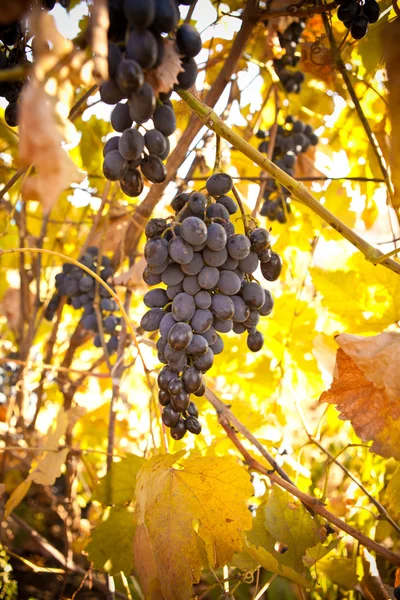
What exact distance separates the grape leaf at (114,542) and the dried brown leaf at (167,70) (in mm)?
931

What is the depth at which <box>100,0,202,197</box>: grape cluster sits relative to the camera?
1.60 feet

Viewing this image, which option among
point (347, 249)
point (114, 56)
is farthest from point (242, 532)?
point (347, 249)

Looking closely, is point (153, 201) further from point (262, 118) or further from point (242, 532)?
point (242, 532)

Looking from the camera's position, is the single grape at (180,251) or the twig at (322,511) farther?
the twig at (322,511)

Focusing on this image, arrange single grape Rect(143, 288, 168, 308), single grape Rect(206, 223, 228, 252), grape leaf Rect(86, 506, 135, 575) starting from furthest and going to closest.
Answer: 1. grape leaf Rect(86, 506, 135, 575)
2. single grape Rect(143, 288, 168, 308)
3. single grape Rect(206, 223, 228, 252)

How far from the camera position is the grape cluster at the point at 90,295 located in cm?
147

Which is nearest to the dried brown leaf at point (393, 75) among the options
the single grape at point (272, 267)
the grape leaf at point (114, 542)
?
the single grape at point (272, 267)

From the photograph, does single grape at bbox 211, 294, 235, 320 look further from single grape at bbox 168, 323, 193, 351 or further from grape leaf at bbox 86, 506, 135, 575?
grape leaf at bbox 86, 506, 135, 575

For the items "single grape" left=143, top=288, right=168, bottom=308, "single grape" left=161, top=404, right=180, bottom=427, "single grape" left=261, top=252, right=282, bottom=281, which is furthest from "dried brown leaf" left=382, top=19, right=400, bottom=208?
"single grape" left=161, top=404, right=180, bottom=427

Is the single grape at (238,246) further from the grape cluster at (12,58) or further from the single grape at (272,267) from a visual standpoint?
the grape cluster at (12,58)

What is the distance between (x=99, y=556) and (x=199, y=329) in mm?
637

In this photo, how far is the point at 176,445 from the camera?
1202 mm

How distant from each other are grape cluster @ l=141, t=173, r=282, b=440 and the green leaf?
0.36 m

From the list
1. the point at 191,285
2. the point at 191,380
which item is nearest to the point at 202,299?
the point at 191,285
